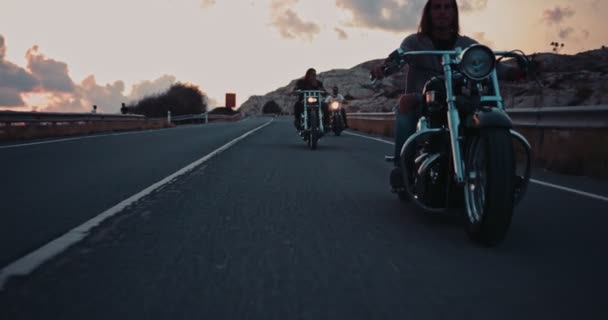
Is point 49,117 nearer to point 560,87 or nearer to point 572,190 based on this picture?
point 572,190

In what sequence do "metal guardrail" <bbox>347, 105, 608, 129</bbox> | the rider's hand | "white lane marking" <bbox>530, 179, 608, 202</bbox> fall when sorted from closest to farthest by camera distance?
the rider's hand → "white lane marking" <bbox>530, 179, 608, 202</bbox> → "metal guardrail" <bbox>347, 105, 608, 129</bbox>

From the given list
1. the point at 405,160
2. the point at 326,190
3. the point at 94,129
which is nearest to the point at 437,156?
the point at 405,160

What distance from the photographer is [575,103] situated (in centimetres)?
1659

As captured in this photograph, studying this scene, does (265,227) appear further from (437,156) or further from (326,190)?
(326,190)

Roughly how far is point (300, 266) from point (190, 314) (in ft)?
3.04

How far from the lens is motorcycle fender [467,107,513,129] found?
144 inches

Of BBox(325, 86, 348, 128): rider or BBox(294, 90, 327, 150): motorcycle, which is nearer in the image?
BBox(294, 90, 327, 150): motorcycle

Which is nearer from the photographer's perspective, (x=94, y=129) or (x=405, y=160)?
(x=405, y=160)

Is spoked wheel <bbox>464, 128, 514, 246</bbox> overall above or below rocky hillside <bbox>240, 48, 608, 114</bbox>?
below

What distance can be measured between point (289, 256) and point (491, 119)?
1483 millimetres

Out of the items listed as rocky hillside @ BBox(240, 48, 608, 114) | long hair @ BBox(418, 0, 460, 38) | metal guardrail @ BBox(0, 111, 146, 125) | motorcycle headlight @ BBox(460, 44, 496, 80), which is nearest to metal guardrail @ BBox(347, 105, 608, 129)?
rocky hillside @ BBox(240, 48, 608, 114)

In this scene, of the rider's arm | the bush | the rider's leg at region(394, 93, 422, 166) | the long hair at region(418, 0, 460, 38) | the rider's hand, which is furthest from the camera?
the bush

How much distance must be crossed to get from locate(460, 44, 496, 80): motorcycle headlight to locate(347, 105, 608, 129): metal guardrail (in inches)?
217

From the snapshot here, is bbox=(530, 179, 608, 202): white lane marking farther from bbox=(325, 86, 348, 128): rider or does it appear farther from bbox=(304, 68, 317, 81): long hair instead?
bbox=(304, 68, 317, 81): long hair
